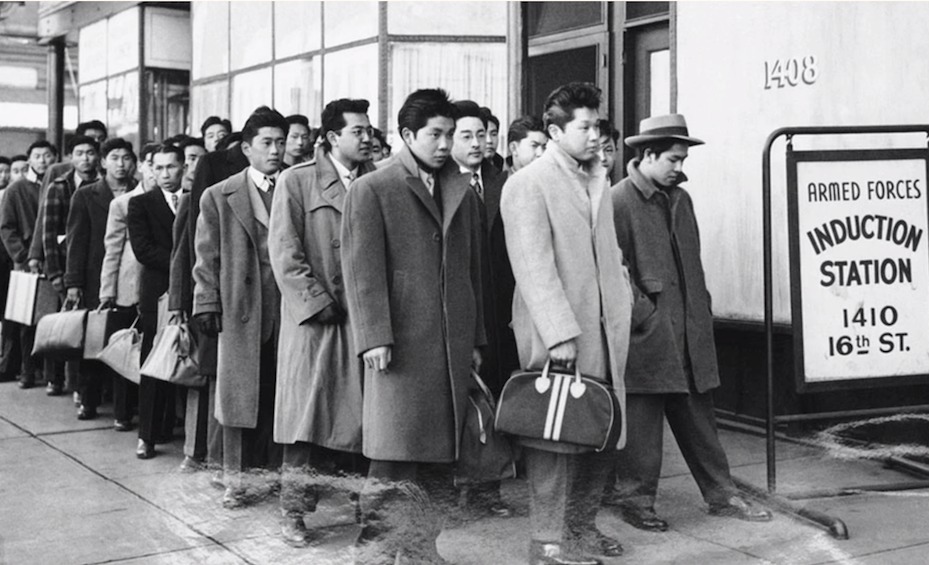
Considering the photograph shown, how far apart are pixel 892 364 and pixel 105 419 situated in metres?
5.69

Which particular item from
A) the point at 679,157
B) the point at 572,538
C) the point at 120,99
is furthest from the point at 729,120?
the point at 120,99

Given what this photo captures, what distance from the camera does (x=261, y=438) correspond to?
6434 millimetres

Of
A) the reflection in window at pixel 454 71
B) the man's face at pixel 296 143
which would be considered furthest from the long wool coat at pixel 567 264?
the reflection in window at pixel 454 71

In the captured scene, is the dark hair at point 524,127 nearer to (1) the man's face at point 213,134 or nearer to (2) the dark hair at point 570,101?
(2) the dark hair at point 570,101

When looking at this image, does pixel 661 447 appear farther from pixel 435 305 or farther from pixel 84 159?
pixel 84 159

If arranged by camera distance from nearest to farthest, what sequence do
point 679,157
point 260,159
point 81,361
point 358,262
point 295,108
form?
1. point 358,262
2. point 679,157
3. point 260,159
4. point 81,361
5. point 295,108

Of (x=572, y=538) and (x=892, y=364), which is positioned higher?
(x=892, y=364)

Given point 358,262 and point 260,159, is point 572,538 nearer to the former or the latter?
point 358,262

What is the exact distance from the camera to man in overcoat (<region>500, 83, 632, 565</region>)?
4.99 meters

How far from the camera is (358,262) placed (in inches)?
197

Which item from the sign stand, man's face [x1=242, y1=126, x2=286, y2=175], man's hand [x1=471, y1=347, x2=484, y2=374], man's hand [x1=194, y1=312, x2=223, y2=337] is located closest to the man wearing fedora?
the sign stand

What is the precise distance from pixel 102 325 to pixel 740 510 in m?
4.71

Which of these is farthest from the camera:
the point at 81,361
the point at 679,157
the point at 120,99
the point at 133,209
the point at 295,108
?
the point at 120,99

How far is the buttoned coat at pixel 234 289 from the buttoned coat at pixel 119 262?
6.87 ft
